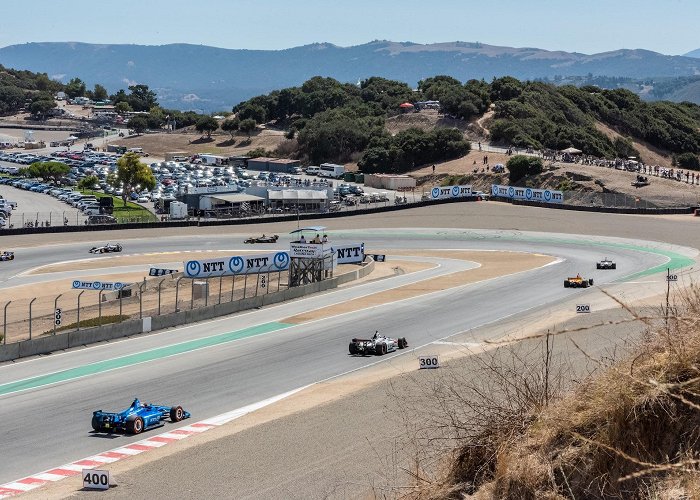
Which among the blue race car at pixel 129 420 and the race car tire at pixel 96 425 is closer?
the blue race car at pixel 129 420

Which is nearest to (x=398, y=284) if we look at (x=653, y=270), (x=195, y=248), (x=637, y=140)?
(x=653, y=270)

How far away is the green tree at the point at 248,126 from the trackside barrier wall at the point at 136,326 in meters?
128

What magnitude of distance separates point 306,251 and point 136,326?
14.4 metres

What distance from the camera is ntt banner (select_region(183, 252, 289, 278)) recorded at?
48875mm

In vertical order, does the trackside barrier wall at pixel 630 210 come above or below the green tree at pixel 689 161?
below

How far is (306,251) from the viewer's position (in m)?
53.2

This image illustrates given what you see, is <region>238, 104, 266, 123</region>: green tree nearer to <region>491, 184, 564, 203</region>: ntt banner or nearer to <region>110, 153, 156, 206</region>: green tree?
<region>110, 153, 156, 206</region>: green tree

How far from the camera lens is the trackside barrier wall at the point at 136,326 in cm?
3591

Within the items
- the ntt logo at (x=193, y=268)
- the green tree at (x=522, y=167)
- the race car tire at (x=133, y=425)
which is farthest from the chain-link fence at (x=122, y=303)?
the green tree at (x=522, y=167)

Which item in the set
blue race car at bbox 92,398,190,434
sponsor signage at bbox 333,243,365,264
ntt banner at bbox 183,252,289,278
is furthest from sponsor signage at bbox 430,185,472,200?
blue race car at bbox 92,398,190,434

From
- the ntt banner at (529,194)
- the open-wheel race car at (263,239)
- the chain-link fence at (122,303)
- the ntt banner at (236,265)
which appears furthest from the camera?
the ntt banner at (529,194)

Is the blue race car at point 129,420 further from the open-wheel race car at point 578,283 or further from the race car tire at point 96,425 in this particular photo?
the open-wheel race car at point 578,283

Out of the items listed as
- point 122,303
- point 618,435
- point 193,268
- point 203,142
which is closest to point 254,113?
point 203,142

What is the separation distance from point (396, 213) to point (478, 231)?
1155cm
